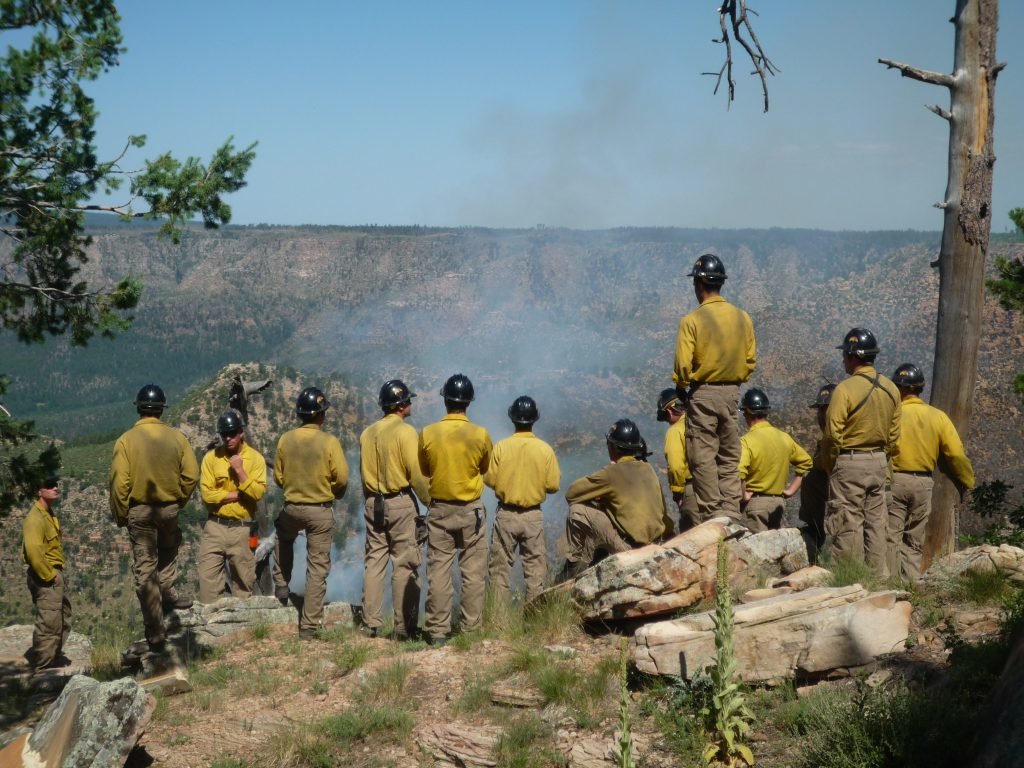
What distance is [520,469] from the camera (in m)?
8.50

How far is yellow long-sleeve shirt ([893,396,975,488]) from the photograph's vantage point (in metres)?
8.62

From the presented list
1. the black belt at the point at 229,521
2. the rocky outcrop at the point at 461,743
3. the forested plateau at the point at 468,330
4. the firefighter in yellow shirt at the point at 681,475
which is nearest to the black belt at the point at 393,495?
the black belt at the point at 229,521

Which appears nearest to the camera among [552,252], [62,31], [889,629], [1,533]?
[889,629]

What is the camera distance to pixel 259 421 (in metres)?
32.7

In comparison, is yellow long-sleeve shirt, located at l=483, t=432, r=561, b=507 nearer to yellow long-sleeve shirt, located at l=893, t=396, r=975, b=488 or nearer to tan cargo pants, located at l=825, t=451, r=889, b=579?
tan cargo pants, located at l=825, t=451, r=889, b=579

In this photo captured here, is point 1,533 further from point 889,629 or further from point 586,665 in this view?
point 889,629

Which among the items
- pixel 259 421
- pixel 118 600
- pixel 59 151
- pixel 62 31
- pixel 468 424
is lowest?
pixel 118 600

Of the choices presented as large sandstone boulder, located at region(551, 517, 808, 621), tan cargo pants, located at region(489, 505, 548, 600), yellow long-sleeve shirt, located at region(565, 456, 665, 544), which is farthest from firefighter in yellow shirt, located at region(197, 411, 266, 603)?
large sandstone boulder, located at region(551, 517, 808, 621)

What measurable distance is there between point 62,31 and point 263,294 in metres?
55.2

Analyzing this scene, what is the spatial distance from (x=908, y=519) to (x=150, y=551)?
23.4 feet

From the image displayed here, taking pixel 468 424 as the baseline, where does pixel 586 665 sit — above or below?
below

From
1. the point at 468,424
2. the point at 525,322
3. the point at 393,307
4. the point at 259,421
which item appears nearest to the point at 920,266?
the point at 525,322

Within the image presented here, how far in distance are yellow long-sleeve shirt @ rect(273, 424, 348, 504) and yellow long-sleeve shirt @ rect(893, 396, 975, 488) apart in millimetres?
5267

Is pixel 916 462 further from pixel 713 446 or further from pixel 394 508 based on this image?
pixel 394 508
